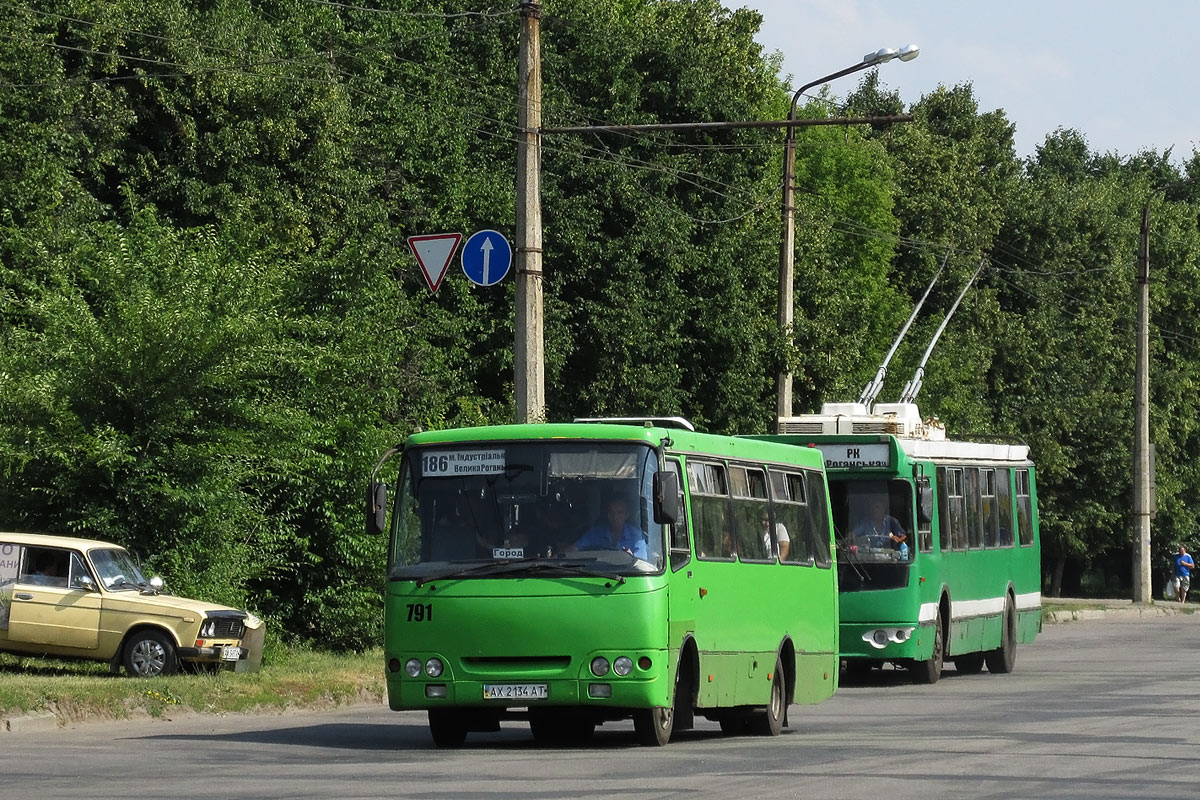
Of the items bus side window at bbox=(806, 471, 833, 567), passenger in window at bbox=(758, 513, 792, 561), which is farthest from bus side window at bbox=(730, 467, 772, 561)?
bus side window at bbox=(806, 471, 833, 567)

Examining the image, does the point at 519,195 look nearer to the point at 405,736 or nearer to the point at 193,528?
the point at 193,528

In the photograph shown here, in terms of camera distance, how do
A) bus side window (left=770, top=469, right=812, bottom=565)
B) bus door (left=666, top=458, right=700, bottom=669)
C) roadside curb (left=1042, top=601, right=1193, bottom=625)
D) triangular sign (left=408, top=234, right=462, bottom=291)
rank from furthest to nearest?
roadside curb (left=1042, top=601, right=1193, bottom=625) < triangular sign (left=408, top=234, right=462, bottom=291) < bus side window (left=770, top=469, right=812, bottom=565) < bus door (left=666, top=458, right=700, bottom=669)

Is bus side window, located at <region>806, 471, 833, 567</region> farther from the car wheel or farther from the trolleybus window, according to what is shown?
the trolleybus window

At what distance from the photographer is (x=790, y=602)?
694 inches

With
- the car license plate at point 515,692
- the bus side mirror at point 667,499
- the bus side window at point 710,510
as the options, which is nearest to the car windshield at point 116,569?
the bus side window at point 710,510

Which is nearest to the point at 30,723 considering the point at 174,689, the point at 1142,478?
the point at 174,689

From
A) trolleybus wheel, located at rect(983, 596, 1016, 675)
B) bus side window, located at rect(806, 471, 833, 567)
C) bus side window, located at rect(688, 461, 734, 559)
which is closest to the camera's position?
bus side window, located at rect(688, 461, 734, 559)

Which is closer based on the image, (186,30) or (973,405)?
(186,30)

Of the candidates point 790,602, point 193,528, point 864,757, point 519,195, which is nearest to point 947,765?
point 864,757

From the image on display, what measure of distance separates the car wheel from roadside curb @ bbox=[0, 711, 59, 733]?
4.30 metres

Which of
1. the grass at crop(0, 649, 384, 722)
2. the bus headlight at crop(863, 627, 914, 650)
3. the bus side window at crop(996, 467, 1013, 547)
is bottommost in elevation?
the grass at crop(0, 649, 384, 722)

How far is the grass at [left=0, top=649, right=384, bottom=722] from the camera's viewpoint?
1738cm

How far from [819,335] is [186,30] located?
49.0ft

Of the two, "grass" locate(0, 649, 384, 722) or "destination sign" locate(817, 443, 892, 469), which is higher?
"destination sign" locate(817, 443, 892, 469)
